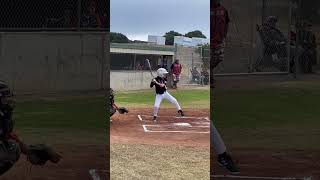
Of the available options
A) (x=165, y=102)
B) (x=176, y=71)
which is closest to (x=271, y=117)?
(x=165, y=102)

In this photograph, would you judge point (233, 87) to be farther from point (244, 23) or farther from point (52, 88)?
point (52, 88)

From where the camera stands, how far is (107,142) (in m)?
3.92

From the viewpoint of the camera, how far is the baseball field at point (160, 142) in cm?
584

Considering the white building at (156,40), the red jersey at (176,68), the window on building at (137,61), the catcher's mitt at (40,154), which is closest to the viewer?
the catcher's mitt at (40,154)

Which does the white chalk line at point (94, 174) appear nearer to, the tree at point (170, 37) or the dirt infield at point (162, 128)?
the dirt infield at point (162, 128)

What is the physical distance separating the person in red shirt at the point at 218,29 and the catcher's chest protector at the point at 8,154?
1570 mm

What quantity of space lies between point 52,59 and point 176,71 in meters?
12.6

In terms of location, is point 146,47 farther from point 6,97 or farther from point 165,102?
point 6,97

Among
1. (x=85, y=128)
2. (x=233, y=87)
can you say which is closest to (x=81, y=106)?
(x=85, y=128)

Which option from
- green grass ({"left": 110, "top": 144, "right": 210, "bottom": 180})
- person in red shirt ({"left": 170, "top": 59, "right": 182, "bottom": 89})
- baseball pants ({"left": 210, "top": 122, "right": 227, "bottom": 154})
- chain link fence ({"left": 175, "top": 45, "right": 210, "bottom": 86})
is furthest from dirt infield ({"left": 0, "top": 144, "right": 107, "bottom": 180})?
chain link fence ({"left": 175, "top": 45, "right": 210, "bottom": 86})

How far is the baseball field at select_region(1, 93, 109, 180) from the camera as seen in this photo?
12.7ft

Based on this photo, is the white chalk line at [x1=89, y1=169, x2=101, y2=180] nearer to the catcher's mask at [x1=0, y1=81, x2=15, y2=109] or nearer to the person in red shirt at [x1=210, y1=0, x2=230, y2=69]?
the catcher's mask at [x1=0, y1=81, x2=15, y2=109]

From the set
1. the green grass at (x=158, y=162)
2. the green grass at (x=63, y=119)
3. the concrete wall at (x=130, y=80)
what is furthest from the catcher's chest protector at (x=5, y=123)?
the concrete wall at (x=130, y=80)

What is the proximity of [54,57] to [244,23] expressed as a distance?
4.70 feet
